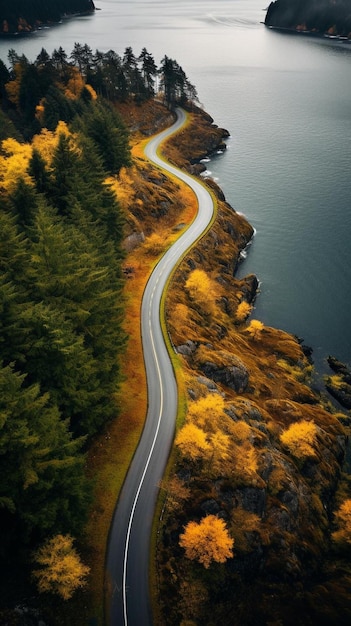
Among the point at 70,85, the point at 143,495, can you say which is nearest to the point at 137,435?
the point at 143,495

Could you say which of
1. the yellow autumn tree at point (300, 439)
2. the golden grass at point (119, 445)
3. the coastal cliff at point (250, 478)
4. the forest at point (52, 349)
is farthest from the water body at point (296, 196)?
the forest at point (52, 349)

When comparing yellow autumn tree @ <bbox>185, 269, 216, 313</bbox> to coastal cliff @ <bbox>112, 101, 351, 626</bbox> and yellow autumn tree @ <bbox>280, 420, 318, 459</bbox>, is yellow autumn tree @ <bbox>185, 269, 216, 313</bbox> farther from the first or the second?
yellow autumn tree @ <bbox>280, 420, 318, 459</bbox>

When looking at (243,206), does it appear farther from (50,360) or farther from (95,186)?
(50,360)

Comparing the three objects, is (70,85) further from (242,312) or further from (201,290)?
(242,312)

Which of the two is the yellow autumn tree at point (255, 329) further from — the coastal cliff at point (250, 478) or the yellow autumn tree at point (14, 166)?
the yellow autumn tree at point (14, 166)

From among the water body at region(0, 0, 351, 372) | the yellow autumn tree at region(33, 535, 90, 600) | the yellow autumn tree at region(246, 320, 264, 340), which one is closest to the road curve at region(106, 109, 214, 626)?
the yellow autumn tree at region(33, 535, 90, 600)

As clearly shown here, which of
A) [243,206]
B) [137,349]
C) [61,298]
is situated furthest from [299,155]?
[61,298]

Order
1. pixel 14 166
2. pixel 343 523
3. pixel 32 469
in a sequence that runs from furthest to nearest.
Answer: pixel 14 166, pixel 343 523, pixel 32 469
